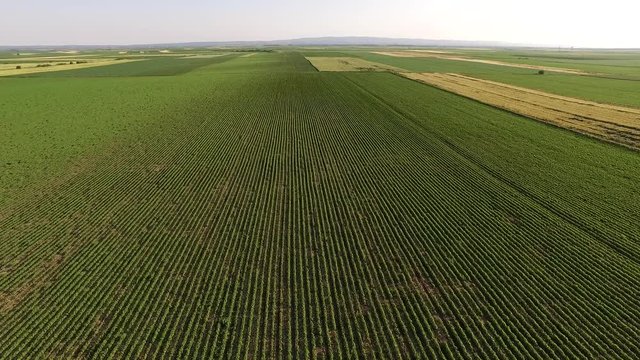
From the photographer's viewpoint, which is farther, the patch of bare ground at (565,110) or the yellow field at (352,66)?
the yellow field at (352,66)

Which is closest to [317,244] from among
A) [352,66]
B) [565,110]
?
[565,110]

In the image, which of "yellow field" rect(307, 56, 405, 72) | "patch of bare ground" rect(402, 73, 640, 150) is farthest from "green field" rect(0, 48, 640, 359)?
"yellow field" rect(307, 56, 405, 72)

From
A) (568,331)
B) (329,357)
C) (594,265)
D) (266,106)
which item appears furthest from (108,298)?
(266,106)

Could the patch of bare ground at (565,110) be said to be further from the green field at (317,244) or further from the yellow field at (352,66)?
the yellow field at (352,66)

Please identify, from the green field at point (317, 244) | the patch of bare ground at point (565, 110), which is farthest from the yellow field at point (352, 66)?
the green field at point (317, 244)

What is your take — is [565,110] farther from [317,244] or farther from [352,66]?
[352,66]

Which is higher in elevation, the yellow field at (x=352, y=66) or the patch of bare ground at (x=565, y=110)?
the yellow field at (x=352, y=66)

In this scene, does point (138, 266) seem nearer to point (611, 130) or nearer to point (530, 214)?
point (530, 214)
